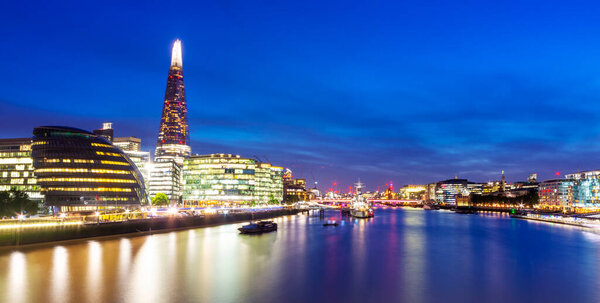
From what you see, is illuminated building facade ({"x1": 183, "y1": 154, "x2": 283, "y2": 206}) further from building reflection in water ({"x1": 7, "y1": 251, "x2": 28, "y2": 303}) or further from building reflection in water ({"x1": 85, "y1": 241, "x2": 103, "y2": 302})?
building reflection in water ({"x1": 7, "y1": 251, "x2": 28, "y2": 303})

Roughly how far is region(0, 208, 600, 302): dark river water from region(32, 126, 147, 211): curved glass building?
4719 centimetres

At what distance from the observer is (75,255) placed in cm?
4647

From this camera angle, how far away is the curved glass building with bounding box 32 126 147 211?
102875mm

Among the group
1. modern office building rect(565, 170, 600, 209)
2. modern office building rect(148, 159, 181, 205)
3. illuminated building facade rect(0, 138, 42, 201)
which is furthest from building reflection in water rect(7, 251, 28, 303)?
modern office building rect(565, 170, 600, 209)

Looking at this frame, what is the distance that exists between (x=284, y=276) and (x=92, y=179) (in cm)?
8201

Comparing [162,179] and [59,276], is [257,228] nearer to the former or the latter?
[59,276]

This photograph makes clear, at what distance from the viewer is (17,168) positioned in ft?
378

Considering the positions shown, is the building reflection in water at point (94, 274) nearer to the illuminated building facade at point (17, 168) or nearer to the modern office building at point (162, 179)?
the illuminated building facade at point (17, 168)

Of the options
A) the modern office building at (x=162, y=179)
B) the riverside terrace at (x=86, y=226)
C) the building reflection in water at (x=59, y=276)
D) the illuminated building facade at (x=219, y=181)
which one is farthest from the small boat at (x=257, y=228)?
the modern office building at (x=162, y=179)

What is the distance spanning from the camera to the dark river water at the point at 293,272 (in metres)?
32.3

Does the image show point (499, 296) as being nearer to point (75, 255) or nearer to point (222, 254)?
point (222, 254)

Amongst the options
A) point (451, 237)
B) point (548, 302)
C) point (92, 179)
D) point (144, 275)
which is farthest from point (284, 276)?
point (92, 179)

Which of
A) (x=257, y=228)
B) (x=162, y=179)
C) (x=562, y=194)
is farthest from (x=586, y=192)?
(x=162, y=179)

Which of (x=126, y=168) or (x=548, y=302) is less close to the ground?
(x=126, y=168)
